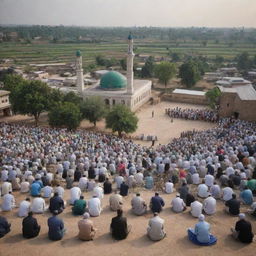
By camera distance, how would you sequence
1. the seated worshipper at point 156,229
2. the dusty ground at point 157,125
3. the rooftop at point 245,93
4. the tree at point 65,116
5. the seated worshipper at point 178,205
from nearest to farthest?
the seated worshipper at point 156,229 → the seated worshipper at point 178,205 → the tree at point 65,116 → the dusty ground at point 157,125 → the rooftop at point 245,93

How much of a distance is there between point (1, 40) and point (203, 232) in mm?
126714

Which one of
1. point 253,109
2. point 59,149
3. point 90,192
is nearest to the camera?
point 90,192

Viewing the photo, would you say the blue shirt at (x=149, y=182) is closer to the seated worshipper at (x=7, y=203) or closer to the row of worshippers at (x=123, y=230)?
the row of worshippers at (x=123, y=230)

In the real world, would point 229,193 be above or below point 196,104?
above

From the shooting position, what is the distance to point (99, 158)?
1586cm

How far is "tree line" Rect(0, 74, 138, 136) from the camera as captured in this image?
26891mm

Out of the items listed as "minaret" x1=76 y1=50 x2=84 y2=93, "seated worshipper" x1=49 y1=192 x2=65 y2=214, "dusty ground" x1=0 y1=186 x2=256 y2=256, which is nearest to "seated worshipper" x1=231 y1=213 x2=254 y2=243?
"dusty ground" x1=0 y1=186 x2=256 y2=256

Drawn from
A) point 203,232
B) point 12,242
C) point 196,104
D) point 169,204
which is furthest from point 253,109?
point 12,242

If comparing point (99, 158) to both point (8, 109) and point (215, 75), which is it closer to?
point (8, 109)

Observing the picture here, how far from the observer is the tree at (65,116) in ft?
89.2

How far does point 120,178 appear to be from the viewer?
12438 mm

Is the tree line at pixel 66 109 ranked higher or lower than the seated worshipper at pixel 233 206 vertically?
lower

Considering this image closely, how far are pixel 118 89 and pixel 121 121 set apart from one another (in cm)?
1144

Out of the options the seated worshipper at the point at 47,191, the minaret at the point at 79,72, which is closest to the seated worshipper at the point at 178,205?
the seated worshipper at the point at 47,191
